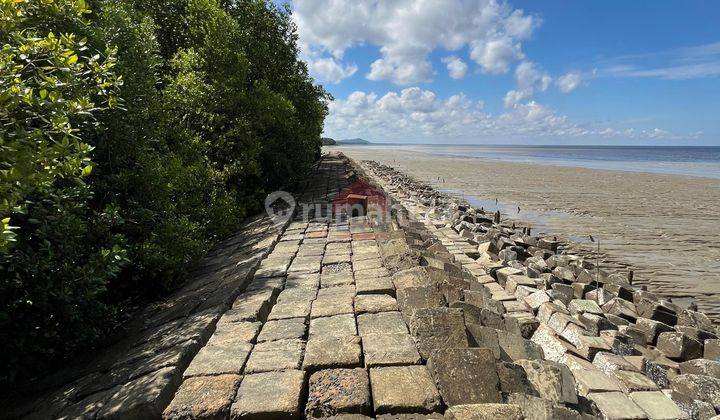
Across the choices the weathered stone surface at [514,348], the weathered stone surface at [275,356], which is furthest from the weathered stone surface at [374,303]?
the weathered stone surface at [514,348]

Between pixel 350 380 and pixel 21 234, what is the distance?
121 inches

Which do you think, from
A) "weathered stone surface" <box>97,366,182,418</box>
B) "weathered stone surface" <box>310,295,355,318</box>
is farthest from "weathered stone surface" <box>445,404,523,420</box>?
"weathered stone surface" <box>97,366,182,418</box>

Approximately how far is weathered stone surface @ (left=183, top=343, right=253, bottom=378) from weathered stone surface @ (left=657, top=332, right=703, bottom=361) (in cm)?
507

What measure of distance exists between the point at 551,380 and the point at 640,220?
43.8 ft

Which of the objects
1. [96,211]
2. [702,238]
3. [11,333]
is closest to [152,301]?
[96,211]

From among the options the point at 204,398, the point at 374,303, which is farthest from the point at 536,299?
the point at 204,398

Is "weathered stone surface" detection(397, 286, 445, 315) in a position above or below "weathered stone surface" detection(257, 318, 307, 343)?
above

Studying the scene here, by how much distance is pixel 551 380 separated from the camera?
9.89 ft

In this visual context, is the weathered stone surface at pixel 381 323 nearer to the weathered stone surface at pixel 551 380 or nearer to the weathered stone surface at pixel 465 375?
the weathered stone surface at pixel 465 375

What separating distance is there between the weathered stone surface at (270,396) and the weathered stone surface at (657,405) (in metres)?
3.06

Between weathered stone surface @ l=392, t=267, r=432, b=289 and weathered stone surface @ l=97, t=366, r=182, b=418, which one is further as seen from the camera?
weathered stone surface @ l=392, t=267, r=432, b=289

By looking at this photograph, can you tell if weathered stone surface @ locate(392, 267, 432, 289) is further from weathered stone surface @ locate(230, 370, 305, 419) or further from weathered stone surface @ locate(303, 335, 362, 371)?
weathered stone surface @ locate(230, 370, 305, 419)

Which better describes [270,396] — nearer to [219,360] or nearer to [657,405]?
[219,360]

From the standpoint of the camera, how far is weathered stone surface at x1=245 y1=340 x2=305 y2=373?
2.80 metres
